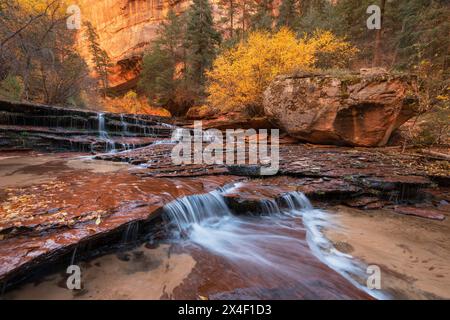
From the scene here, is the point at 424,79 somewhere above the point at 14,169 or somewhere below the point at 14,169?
above

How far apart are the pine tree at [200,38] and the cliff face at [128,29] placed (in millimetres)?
13535

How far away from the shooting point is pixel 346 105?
343 inches

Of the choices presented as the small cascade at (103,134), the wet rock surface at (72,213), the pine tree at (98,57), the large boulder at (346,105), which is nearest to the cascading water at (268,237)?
the wet rock surface at (72,213)

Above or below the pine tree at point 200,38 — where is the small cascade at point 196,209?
below

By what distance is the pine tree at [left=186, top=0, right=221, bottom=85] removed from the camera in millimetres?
20953

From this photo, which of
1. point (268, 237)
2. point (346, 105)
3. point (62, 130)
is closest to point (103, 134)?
point (62, 130)

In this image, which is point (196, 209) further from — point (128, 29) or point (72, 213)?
point (128, 29)

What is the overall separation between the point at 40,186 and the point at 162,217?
2.56 m

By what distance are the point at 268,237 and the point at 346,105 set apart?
285 inches

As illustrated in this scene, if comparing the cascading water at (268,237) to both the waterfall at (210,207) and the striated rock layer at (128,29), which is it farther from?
the striated rock layer at (128,29)

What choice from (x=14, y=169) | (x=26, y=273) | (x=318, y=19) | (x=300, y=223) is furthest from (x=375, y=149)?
(x=318, y=19)

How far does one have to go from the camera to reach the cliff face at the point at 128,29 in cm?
3284
